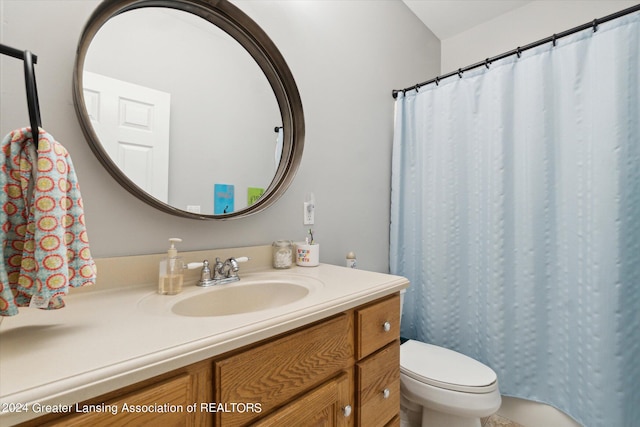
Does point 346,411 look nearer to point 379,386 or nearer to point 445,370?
point 379,386

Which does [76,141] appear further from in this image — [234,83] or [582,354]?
[582,354]

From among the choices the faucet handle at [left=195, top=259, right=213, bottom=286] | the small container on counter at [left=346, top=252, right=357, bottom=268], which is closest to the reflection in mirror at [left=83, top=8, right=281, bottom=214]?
the faucet handle at [left=195, top=259, right=213, bottom=286]

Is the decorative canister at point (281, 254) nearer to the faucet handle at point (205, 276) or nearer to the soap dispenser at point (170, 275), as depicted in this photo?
the faucet handle at point (205, 276)

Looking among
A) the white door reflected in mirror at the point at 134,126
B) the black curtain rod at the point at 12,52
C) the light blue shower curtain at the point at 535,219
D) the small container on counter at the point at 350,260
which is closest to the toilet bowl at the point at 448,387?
the light blue shower curtain at the point at 535,219

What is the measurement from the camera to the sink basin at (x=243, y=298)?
88 centimetres

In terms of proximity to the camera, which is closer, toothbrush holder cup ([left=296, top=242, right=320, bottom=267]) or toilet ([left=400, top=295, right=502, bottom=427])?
toilet ([left=400, top=295, right=502, bottom=427])

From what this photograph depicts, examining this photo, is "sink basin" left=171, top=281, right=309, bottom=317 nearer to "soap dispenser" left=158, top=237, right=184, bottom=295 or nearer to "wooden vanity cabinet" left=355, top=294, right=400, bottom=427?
"soap dispenser" left=158, top=237, right=184, bottom=295

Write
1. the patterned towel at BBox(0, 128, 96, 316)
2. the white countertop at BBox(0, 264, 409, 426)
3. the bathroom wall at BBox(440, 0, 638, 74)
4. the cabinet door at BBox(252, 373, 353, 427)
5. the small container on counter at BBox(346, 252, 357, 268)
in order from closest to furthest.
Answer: the white countertop at BBox(0, 264, 409, 426)
the patterned towel at BBox(0, 128, 96, 316)
the cabinet door at BBox(252, 373, 353, 427)
the small container on counter at BBox(346, 252, 357, 268)
the bathroom wall at BBox(440, 0, 638, 74)

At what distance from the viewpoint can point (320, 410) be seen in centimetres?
74

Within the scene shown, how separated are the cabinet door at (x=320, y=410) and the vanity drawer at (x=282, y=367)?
0.02 meters

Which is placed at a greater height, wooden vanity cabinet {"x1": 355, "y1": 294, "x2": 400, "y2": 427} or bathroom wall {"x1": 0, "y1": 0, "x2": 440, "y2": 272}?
bathroom wall {"x1": 0, "y1": 0, "x2": 440, "y2": 272}

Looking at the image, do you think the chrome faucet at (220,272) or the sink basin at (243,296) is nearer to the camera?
the sink basin at (243,296)

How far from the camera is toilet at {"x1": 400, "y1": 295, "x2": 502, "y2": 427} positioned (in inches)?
44.9

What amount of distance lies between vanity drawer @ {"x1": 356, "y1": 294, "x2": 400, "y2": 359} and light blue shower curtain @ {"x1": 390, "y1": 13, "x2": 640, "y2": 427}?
80 cm
